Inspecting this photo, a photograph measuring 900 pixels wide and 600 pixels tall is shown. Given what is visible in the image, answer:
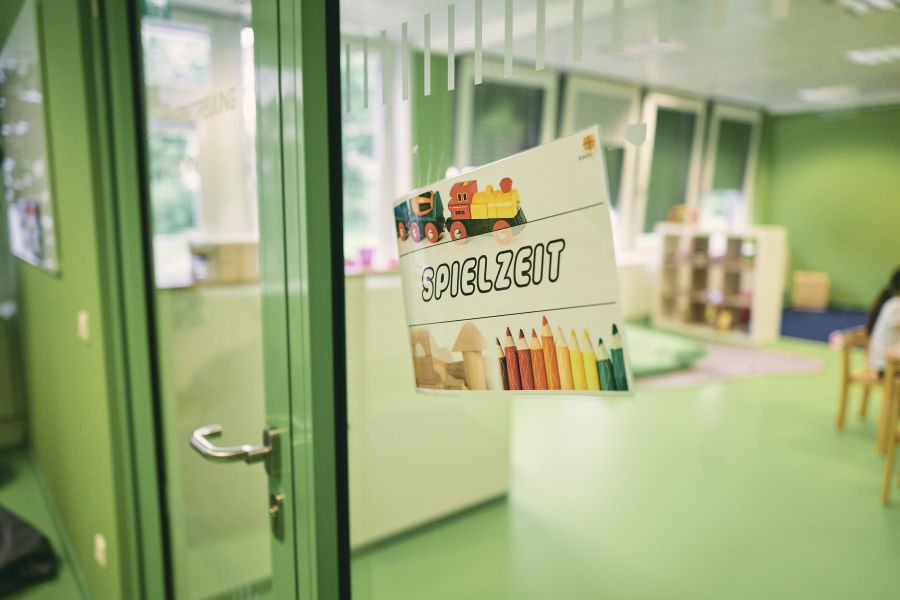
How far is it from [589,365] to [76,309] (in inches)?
82.9

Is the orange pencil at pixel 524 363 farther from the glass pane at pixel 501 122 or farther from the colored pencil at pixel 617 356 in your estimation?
the glass pane at pixel 501 122

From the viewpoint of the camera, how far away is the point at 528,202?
62 centimetres

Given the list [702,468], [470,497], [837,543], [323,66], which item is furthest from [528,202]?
[702,468]

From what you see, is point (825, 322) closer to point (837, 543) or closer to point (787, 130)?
point (787, 130)

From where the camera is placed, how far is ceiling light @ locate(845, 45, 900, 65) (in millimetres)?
502

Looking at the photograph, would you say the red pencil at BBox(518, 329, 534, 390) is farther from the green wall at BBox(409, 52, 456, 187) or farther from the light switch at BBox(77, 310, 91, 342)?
the light switch at BBox(77, 310, 91, 342)

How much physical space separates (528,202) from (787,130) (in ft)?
1.02

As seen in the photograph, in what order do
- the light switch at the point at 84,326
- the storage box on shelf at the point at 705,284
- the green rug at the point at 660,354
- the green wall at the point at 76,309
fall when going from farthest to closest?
the storage box on shelf at the point at 705,284, the green rug at the point at 660,354, the light switch at the point at 84,326, the green wall at the point at 76,309

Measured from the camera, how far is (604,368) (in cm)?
60

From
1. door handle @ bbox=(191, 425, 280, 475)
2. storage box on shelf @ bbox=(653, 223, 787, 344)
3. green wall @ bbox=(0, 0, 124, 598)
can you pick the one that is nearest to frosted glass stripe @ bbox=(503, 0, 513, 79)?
door handle @ bbox=(191, 425, 280, 475)

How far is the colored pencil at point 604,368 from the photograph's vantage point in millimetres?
597

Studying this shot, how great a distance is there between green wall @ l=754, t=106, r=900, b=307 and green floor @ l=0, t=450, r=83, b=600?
9.64ft

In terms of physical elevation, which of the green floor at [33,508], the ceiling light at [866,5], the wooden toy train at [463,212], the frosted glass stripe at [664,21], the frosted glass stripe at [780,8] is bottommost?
the green floor at [33,508]

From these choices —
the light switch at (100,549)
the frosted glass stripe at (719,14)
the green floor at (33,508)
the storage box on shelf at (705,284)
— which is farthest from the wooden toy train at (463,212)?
the storage box on shelf at (705,284)
